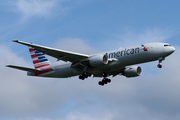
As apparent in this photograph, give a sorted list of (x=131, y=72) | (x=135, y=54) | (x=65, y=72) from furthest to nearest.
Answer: (x=131, y=72) < (x=65, y=72) < (x=135, y=54)

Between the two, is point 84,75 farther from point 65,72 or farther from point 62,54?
point 62,54

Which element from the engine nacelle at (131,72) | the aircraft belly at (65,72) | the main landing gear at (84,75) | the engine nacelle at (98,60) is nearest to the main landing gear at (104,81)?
the engine nacelle at (131,72)

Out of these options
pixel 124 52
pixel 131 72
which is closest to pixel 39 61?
pixel 131 72

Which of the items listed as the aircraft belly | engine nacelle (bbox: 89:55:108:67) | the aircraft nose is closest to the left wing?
engine nacelle (bbox: 89:55:108:67)

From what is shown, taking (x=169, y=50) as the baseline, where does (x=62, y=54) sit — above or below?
below

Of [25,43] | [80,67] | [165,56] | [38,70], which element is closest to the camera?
[25,43]

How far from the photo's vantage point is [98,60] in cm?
4362

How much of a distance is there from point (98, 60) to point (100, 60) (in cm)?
29

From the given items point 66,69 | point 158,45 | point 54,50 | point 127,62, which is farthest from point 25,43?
point 158,45

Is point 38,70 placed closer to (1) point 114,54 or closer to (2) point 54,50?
(2) point 54,50

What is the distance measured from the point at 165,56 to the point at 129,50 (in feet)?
15.7

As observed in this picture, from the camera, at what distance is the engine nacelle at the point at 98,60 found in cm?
4355

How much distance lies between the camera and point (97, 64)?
43781mm

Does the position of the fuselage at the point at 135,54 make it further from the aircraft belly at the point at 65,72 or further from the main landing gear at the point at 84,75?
the aircraft belly at the point at 65,72
